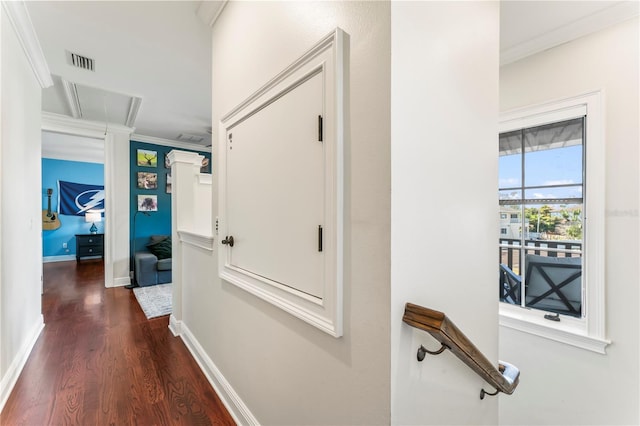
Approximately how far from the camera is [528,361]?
→ 207 cm

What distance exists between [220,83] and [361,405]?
2.00m

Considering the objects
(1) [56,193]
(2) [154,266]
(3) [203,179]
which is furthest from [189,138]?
(1) [56,193]

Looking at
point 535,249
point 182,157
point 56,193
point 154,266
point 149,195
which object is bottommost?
point 154,266

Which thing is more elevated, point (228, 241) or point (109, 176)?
point (109, 176)

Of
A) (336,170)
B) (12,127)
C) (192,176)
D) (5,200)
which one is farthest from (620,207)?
(12,127)

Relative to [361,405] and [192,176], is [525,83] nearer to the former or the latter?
[361,405]

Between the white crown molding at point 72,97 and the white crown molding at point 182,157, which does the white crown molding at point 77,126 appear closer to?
the white crown molding at point 72,97

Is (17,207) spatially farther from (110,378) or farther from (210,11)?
(210,11)

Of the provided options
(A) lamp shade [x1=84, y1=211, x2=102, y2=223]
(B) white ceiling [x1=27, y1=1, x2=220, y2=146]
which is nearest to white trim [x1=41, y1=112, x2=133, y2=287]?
(B) white ceiling [x1=27, y1=1, x2=220, y2=146]

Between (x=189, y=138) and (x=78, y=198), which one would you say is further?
(x=78, y=198)

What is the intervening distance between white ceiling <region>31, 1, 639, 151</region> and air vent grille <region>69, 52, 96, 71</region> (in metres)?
0.04

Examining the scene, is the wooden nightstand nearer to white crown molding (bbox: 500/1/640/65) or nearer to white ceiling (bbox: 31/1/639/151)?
white ceiling (bbox: 31/1/639/151)

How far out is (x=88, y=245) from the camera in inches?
261

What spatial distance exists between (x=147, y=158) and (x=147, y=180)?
0.41m
